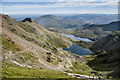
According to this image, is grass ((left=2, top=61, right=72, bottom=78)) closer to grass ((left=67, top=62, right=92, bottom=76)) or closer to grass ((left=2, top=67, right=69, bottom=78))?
grass ((left=2, top=67, right=69, bottom=78))

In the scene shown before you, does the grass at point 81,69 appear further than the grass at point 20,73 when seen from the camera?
Yes

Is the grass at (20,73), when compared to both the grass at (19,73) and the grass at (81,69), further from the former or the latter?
the grass at (81,69)

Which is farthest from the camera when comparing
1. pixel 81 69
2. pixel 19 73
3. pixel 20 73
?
pixel 81 69

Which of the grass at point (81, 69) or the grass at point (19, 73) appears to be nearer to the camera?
the grass at point (19, 73)

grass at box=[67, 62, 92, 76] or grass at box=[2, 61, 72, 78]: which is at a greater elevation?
grass at box=[2, 61, 72, 78]

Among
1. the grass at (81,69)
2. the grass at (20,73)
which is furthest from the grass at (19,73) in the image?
the grass at (81,69)

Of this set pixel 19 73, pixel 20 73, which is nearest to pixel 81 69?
pixel 20 73

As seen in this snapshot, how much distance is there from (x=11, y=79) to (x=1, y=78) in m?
2.57

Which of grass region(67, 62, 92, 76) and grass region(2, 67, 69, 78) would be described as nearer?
grass region(2, 67, 69, 78)

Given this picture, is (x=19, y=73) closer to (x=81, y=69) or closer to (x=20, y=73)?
(x=20, y=73)

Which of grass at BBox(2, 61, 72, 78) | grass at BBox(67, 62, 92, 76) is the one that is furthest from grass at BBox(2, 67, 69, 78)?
grass at BBox(67, 62, 92, 76)

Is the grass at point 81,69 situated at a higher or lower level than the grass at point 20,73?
lower

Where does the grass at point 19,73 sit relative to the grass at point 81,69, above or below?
above

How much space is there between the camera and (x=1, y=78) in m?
30.4
